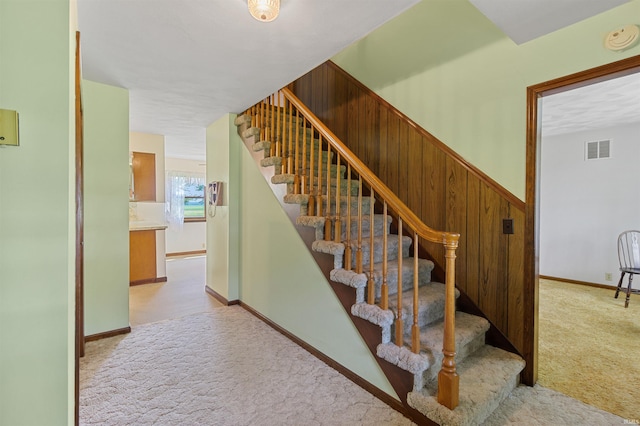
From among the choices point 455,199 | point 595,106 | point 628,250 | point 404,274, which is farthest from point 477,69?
point 628,250

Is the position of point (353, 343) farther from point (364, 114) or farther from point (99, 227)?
point (99, 227)

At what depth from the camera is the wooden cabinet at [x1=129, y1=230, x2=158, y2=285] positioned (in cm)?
454

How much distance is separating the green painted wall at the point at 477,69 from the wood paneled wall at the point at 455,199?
110mm

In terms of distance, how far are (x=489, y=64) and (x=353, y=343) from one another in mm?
2344

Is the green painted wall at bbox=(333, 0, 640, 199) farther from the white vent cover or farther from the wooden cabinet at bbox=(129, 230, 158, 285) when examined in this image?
the wooden cabinet at bbox=(129, 230, 158, 285)

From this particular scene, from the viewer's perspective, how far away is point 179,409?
6.03ft

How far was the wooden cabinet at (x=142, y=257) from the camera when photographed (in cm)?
454

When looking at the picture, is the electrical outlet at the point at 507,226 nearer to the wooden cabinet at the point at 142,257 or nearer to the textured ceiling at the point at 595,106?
the textured ceiling at the point at 595,106

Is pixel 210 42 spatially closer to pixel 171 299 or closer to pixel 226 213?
pixel 226 213

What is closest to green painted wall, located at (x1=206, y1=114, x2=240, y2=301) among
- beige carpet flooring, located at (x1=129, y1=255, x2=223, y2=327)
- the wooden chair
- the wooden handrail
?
beige carpet flooring, located at (x1=129, y1=255, x2=223, y2=327)
